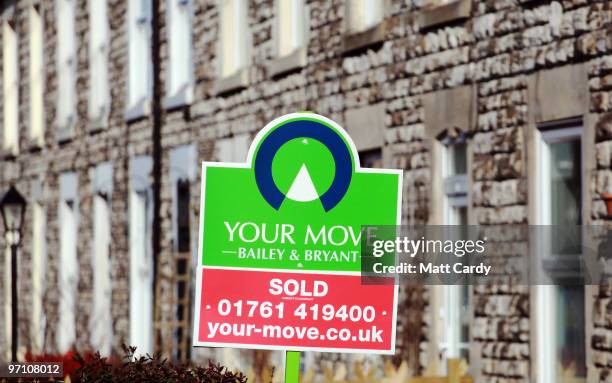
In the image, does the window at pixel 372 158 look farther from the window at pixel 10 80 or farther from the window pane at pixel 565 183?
the window at pixel 10 80

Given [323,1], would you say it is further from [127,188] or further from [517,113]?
[127,188]

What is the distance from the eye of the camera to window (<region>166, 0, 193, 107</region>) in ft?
68.5

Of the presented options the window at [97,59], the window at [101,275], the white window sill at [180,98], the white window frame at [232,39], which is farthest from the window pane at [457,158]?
the window at [97,59]

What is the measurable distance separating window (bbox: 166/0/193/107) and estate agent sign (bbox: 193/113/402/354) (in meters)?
13.0

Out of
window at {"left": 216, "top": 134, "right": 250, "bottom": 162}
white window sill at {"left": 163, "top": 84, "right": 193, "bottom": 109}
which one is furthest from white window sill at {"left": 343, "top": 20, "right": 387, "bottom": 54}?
white window sill at {"left": 163, "top": 84, "right": 193, "bottom": 109}

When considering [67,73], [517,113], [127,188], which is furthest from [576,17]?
[67,73]

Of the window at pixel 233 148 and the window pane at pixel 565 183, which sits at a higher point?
the window at pixel 233 148

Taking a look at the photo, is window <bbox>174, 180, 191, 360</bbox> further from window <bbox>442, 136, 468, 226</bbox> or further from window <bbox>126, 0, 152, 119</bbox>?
window <bbox>442, 136, 468, 226</bbox>

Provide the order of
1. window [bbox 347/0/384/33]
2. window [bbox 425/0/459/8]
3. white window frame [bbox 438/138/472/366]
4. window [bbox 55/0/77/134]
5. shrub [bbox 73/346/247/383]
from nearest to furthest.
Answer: shrub [bbox 73/346/247/383] → white window frame [bbox 438/138/472/366] → window [bbox 425/0/459/8] → window [bbox 347/0/384/33] → window [bbox 55/0/77/134]

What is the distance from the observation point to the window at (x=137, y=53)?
22.3m

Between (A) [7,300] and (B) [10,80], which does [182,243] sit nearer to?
(A) [7,300]

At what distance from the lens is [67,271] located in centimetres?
2558

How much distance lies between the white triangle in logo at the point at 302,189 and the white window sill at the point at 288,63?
9.09 metres

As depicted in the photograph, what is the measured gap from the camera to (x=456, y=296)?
14172mm
